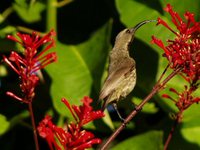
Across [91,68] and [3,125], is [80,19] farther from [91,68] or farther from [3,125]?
[3,125]

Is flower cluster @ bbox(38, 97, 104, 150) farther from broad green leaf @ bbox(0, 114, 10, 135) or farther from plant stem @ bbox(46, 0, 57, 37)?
plant stem @ bbox(46, 0, 57, 37)

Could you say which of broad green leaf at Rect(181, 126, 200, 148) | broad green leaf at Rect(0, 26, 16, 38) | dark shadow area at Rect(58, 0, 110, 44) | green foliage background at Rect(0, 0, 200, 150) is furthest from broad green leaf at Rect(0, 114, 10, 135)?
broad green leaf at Rect(181, 126, 200, 148)

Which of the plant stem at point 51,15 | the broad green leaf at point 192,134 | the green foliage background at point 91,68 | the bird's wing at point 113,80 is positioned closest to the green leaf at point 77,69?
the green foliage background at point 91,68

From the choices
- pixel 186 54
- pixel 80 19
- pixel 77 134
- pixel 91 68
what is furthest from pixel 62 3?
pixel 77 134

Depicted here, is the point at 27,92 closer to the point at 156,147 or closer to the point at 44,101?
the point at 156,147

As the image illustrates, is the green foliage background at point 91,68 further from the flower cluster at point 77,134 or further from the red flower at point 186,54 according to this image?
the flower cluster at point 77,134

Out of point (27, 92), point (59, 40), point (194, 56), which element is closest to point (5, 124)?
point (59, 40)
